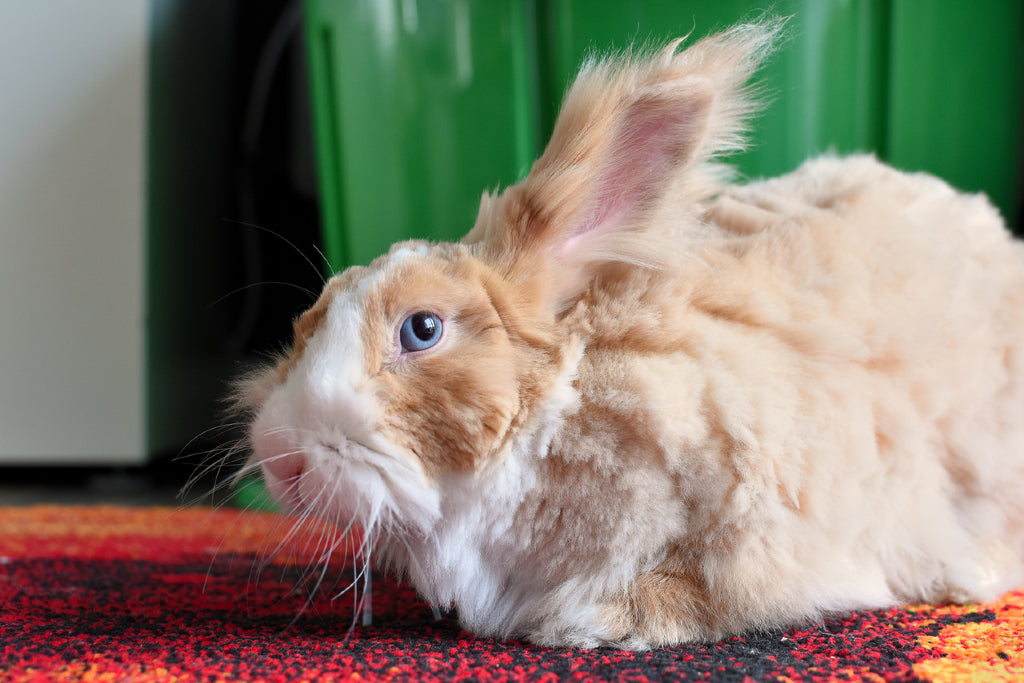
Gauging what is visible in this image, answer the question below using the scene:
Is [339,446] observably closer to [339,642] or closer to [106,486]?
[339,642]

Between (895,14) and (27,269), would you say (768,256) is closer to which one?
(895,14)

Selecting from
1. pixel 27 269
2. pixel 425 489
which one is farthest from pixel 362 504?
pixel 27 269

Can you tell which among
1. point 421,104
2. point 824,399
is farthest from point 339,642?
point 421,104

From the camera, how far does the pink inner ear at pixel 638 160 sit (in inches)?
27.5

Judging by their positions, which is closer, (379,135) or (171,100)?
(379,135)

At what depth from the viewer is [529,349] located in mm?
679

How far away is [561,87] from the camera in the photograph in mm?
1328

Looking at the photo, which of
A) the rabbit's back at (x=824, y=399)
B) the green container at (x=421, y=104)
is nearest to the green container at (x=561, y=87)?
the green container at (x=421, y=104)

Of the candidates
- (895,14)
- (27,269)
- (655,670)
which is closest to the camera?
(655,670)

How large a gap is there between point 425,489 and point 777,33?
19.9 inches

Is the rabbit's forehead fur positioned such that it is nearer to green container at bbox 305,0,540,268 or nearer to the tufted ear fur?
the tufted ear fur

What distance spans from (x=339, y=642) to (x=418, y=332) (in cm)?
26

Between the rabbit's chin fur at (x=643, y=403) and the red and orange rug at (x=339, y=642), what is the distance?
0.03 meters

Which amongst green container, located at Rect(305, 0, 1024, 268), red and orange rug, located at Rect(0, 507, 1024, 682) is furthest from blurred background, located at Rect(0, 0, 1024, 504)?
red and orange rug, located at Rect(0, 507, 1024, 682)
